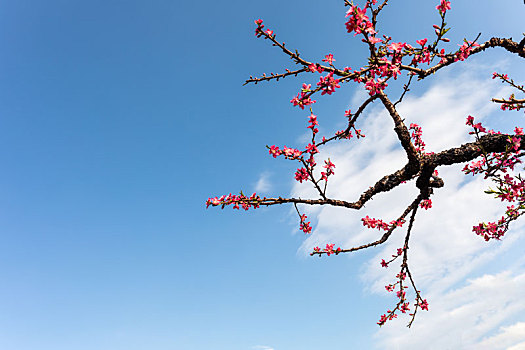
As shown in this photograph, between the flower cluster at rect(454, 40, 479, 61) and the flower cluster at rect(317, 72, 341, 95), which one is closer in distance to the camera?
the flower cluster at rect(317, 72, 341, 95)

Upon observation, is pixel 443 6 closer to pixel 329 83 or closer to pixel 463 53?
pixel 463 53

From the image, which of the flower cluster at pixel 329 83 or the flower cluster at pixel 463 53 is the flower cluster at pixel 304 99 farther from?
the flower cluster at pixel 463 53

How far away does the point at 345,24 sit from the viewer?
12.3 feet

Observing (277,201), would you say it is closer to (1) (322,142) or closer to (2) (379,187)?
(1) (322,142)

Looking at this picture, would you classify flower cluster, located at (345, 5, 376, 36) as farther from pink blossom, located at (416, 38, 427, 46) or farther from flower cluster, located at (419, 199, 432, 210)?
flower cluster, located at (419, 199, 432, 210)

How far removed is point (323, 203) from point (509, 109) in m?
3.90

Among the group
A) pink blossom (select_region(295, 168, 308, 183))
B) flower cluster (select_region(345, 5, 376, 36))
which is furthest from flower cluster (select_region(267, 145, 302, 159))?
flower cluster (select_region(345, 5, 376, 36))

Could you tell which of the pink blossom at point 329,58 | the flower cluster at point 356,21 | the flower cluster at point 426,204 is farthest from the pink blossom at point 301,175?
the flower cluster at point 426,204

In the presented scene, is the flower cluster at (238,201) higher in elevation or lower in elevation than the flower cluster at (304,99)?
lower

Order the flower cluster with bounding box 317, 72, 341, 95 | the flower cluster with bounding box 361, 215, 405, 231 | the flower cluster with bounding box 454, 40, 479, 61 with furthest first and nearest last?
1. the flower cluster with bounding box 361, 215, 405, 231
2. the flower cluster with bounding box 454, 40, 479, 61
3. the flower cluster with bounding box 317, 72, 341, 95

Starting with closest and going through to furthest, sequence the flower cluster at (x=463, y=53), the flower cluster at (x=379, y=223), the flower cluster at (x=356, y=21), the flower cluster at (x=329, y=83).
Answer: the flower cluster at (x=356, y=21) → the flower cluster at (x=329, y=83) → the flower cluster at (x=463, y=53) → the flower cluster at (x=379, y=223)

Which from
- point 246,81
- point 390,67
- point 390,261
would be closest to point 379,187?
point 390,261

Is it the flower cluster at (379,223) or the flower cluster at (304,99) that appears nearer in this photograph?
the flower cluster at (304,99)

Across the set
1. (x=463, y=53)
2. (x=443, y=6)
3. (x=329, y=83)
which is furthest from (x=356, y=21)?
(x=463, y=53)
